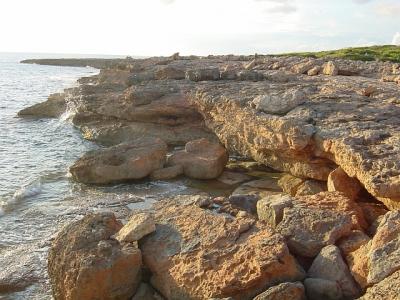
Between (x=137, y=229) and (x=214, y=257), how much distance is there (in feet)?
6.63

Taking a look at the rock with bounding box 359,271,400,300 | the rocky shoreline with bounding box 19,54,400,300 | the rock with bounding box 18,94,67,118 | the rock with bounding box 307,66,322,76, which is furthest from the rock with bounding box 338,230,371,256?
the rock with bounding box 18,94,67,118

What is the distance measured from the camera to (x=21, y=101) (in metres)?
54.4

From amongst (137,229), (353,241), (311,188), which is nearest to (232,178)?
(311,188)

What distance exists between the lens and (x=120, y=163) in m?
18.9

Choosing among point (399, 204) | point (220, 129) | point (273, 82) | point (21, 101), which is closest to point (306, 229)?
point (399, 204)

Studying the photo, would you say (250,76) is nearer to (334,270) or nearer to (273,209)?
(273,209)

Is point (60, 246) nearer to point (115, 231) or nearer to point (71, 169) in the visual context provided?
point (115, 231)

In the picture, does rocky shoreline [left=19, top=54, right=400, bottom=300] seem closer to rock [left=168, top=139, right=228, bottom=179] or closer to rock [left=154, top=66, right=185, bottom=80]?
rock [left=168, top=139, right=228, bottom=179]

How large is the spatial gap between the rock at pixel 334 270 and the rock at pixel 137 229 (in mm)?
3647

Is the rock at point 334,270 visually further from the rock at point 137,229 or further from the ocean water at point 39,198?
the ocean water at point 39,198

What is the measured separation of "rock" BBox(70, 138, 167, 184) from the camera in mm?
18453

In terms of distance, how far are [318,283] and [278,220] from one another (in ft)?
7.64

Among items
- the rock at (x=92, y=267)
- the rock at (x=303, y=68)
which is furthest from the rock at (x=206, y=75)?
the rock at (x=92, y=267)

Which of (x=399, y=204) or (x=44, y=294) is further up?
(x=399, y=204)
